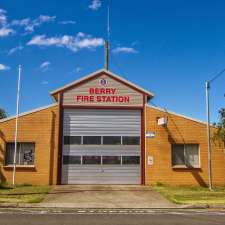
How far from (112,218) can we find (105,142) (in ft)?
43.3

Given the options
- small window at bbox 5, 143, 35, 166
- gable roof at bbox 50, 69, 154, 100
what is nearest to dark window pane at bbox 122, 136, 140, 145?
gable roof at bbox 50, 69, 154, 100

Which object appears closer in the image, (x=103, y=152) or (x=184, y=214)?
(x=184, y=214)

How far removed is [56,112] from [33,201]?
9.76 metres

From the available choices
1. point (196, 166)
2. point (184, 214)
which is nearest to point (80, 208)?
point (184, 214)

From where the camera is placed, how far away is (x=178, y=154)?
25.8 m

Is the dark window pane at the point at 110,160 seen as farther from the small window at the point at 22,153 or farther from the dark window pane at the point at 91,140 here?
the small window at the point at 22,153

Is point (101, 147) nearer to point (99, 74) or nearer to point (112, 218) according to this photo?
point (99, 74)

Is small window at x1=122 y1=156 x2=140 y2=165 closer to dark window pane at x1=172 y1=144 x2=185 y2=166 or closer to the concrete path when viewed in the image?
dark window pane at x1=172 y1=144 x2=185 y2=166

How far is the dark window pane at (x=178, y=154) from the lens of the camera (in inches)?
1011

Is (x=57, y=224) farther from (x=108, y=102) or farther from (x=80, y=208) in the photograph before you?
(x=108, y=102)

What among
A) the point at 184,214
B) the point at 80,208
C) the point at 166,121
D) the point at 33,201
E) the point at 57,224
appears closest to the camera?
the point at 57,224

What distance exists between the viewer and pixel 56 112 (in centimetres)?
2564

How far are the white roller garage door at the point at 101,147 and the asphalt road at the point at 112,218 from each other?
11158mm

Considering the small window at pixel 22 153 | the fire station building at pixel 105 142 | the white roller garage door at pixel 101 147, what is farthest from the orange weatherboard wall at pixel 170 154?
the small window at pixel 22 153
